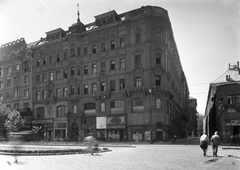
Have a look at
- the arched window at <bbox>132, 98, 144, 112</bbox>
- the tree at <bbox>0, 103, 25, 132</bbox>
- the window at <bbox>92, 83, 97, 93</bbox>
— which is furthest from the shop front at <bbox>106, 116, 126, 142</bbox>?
the tree at <bbox>0, 103, 25, 132</bbox>

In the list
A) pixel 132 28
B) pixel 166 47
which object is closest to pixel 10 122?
pixel 132 28

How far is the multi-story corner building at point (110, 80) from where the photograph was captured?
42.8 meters

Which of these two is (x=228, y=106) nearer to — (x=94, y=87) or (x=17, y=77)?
(x=94, y=87)

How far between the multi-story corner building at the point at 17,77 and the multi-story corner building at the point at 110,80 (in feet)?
14.2

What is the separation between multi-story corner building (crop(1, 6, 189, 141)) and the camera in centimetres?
4275

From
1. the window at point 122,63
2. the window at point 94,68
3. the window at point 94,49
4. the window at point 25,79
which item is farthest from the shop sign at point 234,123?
the window at point 25,79

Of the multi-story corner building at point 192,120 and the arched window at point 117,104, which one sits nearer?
the arched window at point 117,104

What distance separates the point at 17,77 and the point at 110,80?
85.8 feet

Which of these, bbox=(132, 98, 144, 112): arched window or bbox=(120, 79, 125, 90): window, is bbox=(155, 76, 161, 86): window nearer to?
bbox=(132, 98, 144, 112): arched window

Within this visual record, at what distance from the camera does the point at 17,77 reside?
61.0 m

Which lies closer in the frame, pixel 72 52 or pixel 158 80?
pixel 158 80

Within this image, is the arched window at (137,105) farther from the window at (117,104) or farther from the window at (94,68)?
the window at (94,68)

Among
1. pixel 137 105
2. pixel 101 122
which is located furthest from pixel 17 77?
pixel 137 105

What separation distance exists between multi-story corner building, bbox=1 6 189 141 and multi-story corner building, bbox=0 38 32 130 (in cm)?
433
